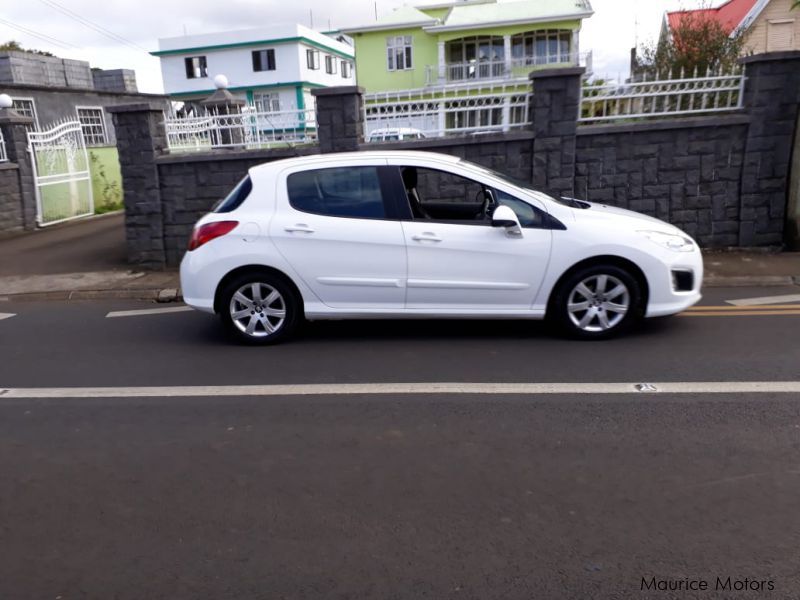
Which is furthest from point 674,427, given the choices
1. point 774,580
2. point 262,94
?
point 262,94

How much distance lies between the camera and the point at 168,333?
7109mm

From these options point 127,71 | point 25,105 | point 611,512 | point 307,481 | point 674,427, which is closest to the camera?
point 611,512

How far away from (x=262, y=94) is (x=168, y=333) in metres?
45.1

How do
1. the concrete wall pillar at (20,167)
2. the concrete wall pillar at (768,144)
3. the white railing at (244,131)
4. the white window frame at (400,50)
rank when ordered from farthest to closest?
the white window frame at (400,50) → the concrete wall pillar at (20,167) → the white railing at (244,131) → the concrete wall pillar at (768,144)

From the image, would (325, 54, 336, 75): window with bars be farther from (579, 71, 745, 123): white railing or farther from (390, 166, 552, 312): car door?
(390, 166, 552, 312): car door

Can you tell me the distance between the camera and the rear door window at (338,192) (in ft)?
20.7

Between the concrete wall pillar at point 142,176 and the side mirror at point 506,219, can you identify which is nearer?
the side mirror at point 506,219

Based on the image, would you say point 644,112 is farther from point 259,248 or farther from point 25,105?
point 25,105

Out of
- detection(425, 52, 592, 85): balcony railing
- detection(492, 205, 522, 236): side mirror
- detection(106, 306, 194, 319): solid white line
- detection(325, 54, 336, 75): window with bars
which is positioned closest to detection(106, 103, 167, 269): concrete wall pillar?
detection(106, 306, 194, 319): solid white line

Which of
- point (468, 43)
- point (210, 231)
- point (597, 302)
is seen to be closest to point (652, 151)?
point (597, 302)

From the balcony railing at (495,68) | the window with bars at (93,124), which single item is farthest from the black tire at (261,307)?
the balcony railing at (495,68)

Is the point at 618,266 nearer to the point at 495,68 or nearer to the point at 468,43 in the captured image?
the point at 495,68

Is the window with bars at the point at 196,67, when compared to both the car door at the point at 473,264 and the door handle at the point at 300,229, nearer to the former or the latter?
the door handle at the point at 300,229

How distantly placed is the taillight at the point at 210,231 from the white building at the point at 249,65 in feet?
139
